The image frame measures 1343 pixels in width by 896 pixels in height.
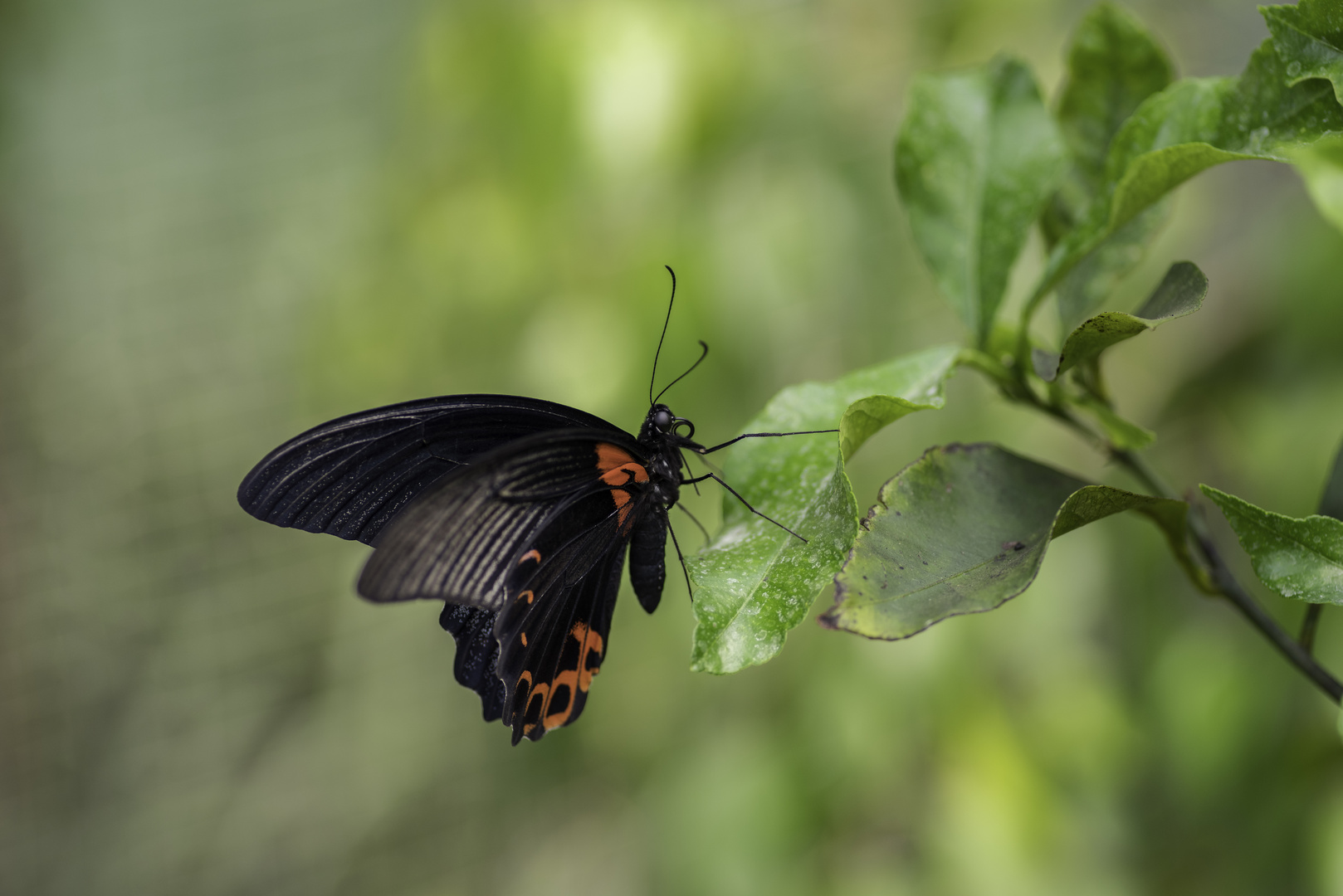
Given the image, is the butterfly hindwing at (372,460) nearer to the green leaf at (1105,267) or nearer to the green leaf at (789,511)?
the green leaf at (789,511)

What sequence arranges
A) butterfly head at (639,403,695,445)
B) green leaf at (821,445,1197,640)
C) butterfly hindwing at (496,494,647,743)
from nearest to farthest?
1. green leaf at (821,445,1197,640)
2. butterfly hindwing at (496,494,647,743)
3. butterfly head at (639,403,695,445)

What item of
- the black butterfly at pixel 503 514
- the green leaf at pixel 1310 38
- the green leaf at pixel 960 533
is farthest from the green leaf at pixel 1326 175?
the black butterfly at pixel 503 514

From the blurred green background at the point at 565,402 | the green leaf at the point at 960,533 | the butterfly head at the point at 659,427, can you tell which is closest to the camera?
the green leaf at the point at 960,533

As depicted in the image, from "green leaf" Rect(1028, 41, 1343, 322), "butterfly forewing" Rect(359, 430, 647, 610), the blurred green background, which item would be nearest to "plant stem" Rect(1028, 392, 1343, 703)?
"green leaf" Rect(1028, 41, 1343, 322)

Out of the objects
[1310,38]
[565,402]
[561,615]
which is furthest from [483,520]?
[565,402]

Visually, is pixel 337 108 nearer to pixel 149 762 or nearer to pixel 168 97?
pixel 168 97

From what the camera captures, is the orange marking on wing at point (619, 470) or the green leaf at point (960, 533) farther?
the orange marking on wing at point (619, 470)

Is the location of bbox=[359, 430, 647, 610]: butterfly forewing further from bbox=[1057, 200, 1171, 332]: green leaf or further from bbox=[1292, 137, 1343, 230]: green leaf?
bbox=[1292, 137, 1343, 230]: green leaf
